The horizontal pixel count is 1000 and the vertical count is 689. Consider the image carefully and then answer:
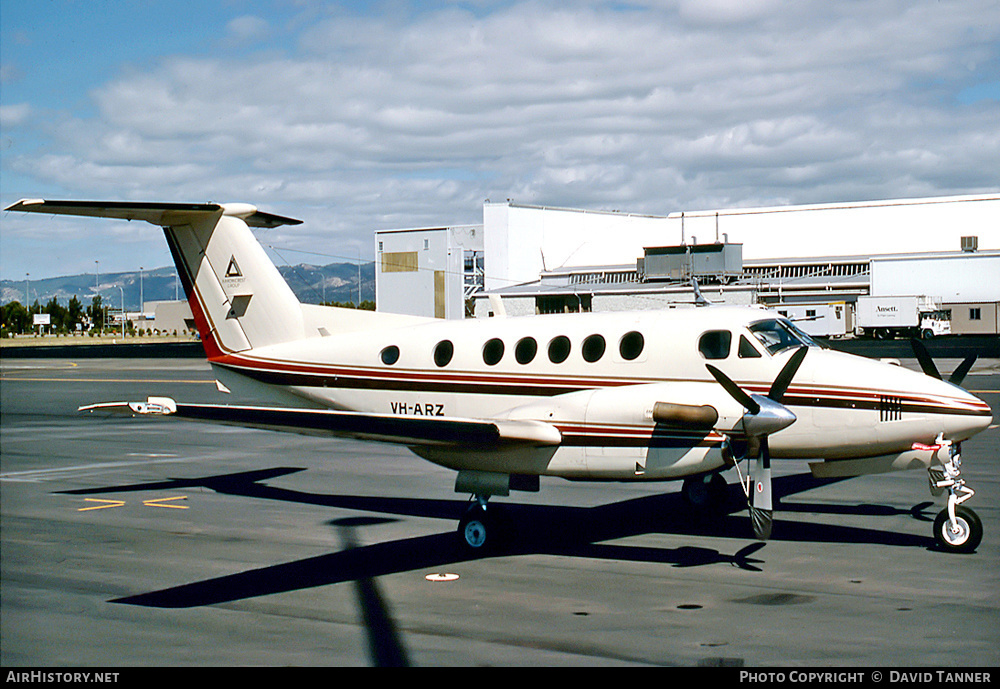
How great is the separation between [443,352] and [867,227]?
91.0 m

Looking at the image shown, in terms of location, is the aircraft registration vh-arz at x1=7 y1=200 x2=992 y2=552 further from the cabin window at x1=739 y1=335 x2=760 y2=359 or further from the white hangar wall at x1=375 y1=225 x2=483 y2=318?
the white hangar wall at x1=375 y1=225 x2=483 y2=318

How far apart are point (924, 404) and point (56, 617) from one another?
10.3m

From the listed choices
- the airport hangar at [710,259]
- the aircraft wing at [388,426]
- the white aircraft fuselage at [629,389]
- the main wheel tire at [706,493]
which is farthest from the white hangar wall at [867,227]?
the aircraft wing at [388,426]

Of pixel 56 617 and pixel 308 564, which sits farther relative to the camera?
pixel 308 564

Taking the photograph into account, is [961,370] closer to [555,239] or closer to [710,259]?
[710,259]

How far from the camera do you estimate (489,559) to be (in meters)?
12.2

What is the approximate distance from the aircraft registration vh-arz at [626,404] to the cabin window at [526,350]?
0.02 m

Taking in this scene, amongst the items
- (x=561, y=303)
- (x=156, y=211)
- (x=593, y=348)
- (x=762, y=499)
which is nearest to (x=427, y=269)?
(x=561, y=303)

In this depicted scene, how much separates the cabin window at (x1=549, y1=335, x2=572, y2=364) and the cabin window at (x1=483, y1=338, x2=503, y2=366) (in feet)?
2.77

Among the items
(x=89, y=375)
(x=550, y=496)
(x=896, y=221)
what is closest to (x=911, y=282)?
(x=896, y=221)

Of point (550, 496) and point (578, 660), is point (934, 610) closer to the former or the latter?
point (578, 660)
